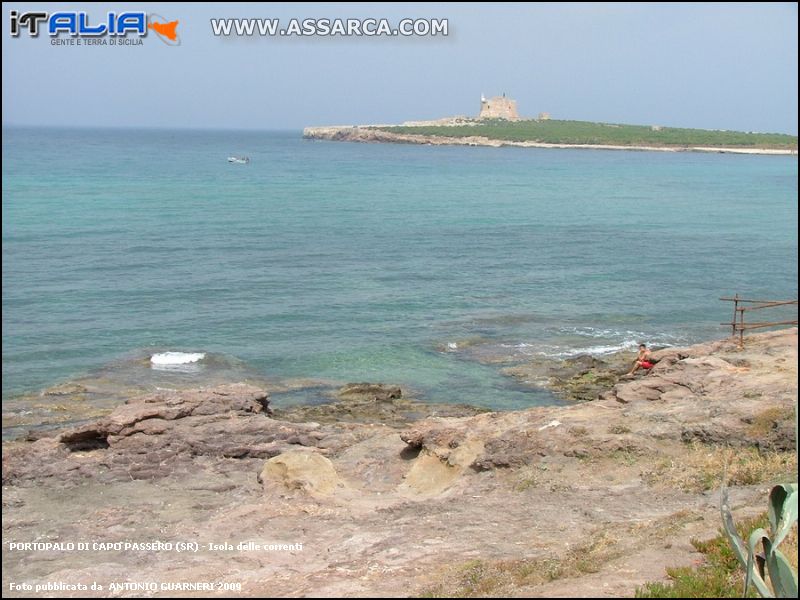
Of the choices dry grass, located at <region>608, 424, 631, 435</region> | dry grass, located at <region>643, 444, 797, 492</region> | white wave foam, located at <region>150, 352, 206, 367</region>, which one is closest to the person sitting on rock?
dry grass, located at <region>608, 424, 631, 435</region>

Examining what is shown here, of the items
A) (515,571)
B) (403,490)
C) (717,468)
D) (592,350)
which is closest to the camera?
(515,571)

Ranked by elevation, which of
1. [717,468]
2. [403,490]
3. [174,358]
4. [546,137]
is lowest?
[174,358]

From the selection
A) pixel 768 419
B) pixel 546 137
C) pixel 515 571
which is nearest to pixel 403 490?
pixel 515 571

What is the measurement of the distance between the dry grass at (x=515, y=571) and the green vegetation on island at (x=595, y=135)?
162m

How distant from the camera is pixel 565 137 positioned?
6777 inches

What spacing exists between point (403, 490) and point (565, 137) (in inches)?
6487

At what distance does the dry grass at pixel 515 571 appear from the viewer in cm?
969

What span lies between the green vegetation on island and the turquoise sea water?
3545 inches

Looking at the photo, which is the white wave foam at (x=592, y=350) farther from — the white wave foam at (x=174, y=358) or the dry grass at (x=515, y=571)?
the dry grass at (x=515, y=571)

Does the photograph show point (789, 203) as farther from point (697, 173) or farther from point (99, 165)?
point (99, 165)

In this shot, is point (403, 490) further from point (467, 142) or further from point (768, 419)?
point (467, 142)

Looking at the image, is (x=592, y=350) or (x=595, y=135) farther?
(x=595, y=135)

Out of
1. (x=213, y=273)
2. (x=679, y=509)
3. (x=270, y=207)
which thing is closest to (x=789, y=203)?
(x=270, y=207)

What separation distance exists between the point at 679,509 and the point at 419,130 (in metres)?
180
